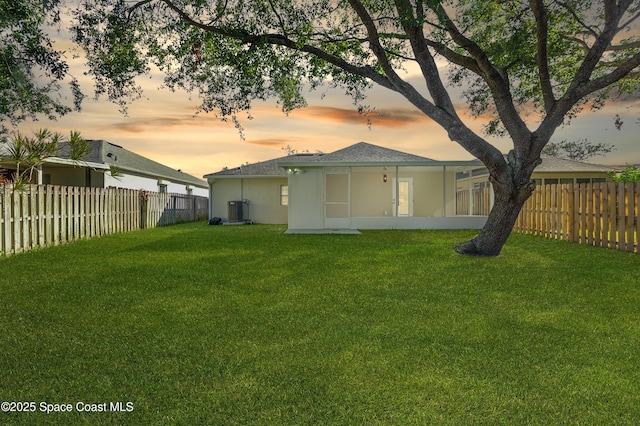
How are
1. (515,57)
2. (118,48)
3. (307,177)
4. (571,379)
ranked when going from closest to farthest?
1. (571,379)
2. (118,48)
3. (515,57)
4. (307,177)

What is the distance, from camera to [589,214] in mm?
13000

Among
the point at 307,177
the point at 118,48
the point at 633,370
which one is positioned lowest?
the point at 633,370

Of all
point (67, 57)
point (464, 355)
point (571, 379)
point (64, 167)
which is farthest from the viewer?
point (64, 167)

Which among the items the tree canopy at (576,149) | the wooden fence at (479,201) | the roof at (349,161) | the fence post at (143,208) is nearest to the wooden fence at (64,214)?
the fence post at (143,208)

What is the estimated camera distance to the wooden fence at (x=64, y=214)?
1064 cm

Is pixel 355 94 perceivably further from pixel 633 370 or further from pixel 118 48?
pixel 633 370

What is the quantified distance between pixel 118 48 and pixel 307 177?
9.09 m

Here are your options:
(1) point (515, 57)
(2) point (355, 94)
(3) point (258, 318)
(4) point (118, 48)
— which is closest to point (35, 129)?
(4) point (118, 48)

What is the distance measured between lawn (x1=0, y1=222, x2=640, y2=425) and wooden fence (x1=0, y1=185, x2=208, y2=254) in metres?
2.00

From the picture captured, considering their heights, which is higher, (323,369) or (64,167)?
(64,167)

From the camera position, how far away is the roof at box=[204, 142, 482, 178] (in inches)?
707

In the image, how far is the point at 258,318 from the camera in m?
5.32

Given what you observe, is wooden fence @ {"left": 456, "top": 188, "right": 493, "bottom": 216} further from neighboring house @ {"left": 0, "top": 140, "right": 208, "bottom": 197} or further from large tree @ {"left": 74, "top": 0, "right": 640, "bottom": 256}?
neighboring house @ {"left": 0, "top": 140, "right": 208, "bottom": 197}

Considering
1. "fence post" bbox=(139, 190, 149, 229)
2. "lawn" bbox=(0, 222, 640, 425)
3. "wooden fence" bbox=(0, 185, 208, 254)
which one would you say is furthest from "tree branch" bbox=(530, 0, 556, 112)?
"fence post" bbox=(139, 190, 149, 229)
